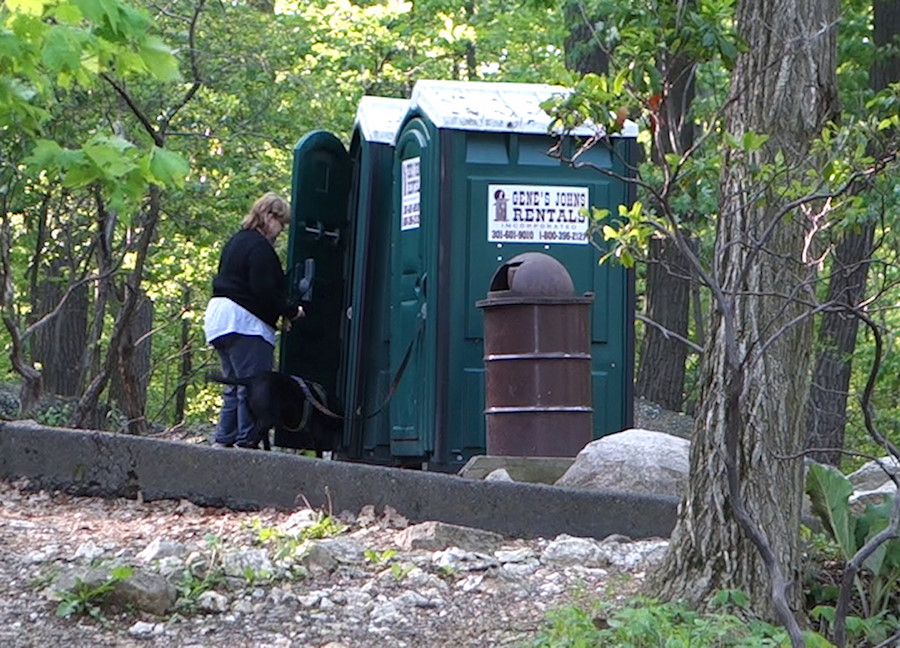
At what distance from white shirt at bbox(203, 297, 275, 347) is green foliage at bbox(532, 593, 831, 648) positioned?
5131 mm

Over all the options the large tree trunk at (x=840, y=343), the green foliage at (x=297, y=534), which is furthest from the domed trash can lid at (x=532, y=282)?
the large tree trunk at (x=840, y=343)

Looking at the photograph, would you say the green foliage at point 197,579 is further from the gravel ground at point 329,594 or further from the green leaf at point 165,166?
the green leaf at point 165,166

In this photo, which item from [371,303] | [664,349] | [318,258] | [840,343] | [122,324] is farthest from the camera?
[664,349]

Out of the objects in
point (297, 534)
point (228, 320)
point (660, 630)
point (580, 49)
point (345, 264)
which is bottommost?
point (660, 630)

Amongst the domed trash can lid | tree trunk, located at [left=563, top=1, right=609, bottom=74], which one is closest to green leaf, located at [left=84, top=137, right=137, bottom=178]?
the domed trash can lid

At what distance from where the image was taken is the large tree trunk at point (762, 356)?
493 cm

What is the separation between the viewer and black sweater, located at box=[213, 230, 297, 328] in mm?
9633

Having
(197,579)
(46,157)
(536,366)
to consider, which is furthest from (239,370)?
(46,157)

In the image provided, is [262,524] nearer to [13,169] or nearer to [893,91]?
[893,91]

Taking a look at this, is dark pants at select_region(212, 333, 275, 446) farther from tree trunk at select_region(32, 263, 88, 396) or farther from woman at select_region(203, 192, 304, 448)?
tree trunk at select_region(32, 263, 88, 396)

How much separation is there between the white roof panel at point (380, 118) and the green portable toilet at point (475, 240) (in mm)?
694

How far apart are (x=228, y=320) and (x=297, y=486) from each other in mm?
2567

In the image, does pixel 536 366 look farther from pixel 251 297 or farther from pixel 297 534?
pixel 297 534

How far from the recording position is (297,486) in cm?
739
